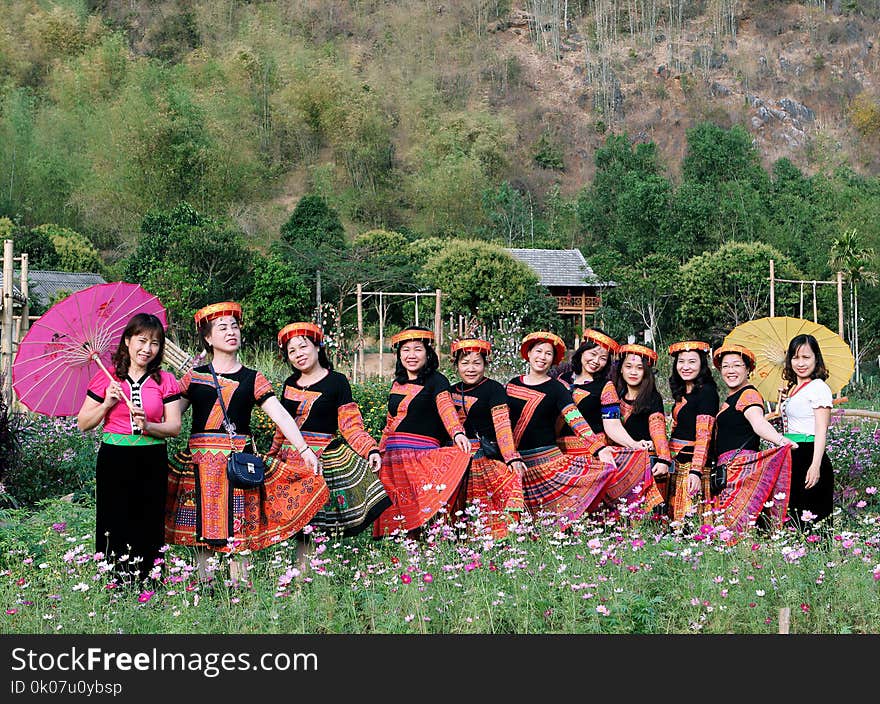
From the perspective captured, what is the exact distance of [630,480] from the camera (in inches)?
235

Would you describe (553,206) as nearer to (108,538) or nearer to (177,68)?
(177,68)

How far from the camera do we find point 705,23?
246ft

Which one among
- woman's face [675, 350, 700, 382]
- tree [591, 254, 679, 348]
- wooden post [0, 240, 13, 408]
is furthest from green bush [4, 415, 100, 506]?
tree [591, 254, 679, 348]

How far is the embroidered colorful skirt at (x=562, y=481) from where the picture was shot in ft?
19.1

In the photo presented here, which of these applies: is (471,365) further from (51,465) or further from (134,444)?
(51,465)

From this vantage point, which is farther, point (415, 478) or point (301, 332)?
point (415, 478)

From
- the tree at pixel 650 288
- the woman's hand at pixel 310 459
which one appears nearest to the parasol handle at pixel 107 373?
the woman's hand at pixel 310 459

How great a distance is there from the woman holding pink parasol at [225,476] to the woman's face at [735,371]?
239cm

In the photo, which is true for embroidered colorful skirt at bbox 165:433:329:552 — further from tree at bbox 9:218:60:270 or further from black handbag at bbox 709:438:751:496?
tree at bbox 9:218:60:270

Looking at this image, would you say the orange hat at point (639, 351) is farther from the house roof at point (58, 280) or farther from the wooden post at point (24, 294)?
the house roof at point (58, 280)

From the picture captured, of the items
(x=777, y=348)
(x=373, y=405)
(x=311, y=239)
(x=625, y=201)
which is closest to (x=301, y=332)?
(x=777, y=348)

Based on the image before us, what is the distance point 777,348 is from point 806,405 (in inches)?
33.2

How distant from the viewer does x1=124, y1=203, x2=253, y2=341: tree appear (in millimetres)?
21625

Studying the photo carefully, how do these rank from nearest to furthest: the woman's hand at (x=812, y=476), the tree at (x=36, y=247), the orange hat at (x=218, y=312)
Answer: the orange hat at (x=218, y=312), the woman's hand at (x=812, y=476), the tree at (x=36, y=247)
